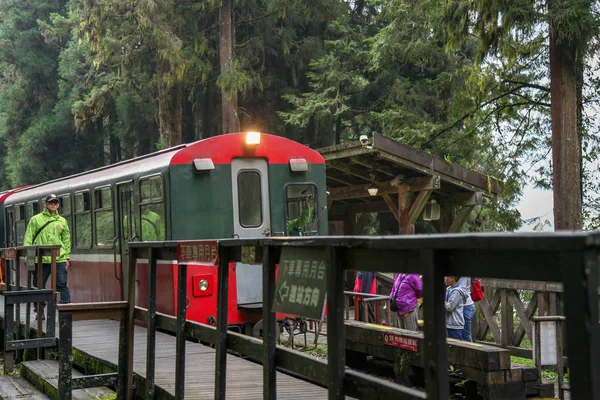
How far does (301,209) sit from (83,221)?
4.31 metres

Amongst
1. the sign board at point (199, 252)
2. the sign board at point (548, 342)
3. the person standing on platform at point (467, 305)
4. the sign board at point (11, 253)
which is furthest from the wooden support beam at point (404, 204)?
the sign board at point (199, 252)

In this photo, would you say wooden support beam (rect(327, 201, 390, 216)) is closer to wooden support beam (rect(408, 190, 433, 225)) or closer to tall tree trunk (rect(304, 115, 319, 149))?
wooden support beam (rect(408, 190, 433, 225))

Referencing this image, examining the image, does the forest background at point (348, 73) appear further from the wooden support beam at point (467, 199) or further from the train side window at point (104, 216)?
the train side window at point (104, 216)

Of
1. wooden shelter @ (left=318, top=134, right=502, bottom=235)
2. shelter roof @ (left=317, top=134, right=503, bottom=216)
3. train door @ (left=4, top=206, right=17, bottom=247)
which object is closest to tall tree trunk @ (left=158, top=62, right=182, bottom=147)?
train door @ (left=4, top=206, right=17, bottom=247)

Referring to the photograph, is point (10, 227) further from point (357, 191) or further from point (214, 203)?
point (214, 203)

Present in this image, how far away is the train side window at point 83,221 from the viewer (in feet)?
43.5

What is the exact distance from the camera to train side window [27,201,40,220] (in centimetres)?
1650

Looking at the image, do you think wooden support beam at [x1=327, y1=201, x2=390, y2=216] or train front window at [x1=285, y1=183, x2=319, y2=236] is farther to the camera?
wooden support beam at [x1=327, y1=201, x2=390, y2=216]

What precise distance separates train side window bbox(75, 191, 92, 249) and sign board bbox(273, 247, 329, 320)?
9.52 m

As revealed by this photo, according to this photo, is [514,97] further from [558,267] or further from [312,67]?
[558,267]

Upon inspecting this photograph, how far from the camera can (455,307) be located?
878cm

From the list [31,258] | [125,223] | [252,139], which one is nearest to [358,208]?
[125,223]

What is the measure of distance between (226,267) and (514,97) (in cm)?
1576

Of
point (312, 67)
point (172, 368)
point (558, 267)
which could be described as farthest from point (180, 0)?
point (558, 267)
